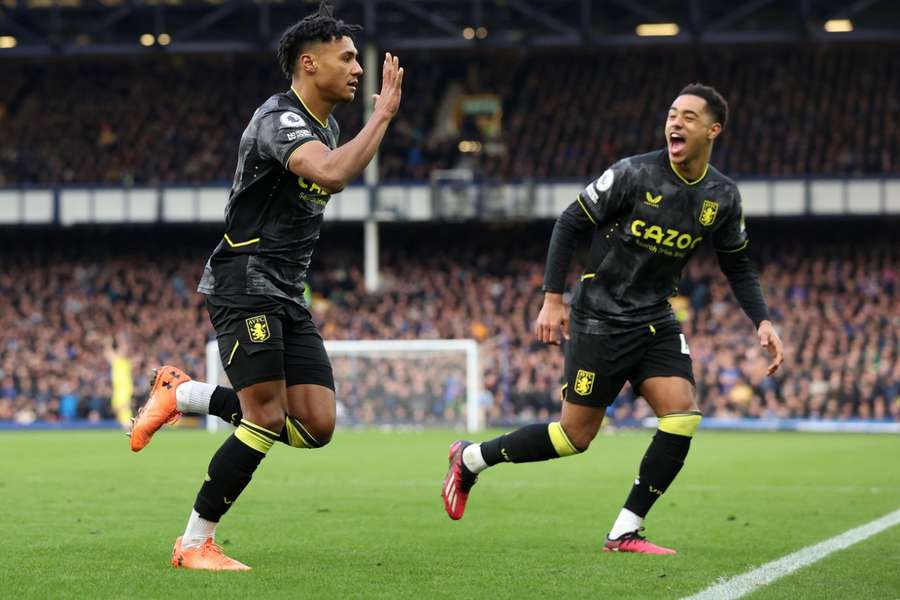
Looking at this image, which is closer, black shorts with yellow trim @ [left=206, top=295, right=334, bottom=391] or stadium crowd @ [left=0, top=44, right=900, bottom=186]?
black shorts with yellow trim @ [left=206, top=295, right=334, bottom=391]

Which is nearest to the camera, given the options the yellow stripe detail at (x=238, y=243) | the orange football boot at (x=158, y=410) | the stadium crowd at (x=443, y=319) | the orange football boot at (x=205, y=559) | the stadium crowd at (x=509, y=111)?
the orange football boot at (x=205, y=559)

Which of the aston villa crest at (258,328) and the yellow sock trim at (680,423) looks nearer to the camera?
the aston villa crest at (258,328)

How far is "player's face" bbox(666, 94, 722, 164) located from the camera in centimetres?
736

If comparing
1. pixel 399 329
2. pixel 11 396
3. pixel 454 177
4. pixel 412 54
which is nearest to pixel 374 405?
pixel 399 329

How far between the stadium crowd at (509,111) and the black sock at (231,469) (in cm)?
3392

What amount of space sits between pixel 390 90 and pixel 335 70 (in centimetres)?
59

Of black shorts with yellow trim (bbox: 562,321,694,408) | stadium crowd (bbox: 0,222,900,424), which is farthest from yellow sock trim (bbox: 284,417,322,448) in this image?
stadium crowd (bbox: 0,222,900,424)

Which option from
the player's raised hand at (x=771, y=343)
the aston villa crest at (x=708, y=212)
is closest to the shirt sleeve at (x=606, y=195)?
the aston villa crest at (x=708, y=212)

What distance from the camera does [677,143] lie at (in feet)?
24.2

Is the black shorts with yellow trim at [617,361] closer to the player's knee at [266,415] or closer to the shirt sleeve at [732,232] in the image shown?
the shirt sleeve at [732,232]

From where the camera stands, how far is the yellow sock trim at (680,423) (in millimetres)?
7484

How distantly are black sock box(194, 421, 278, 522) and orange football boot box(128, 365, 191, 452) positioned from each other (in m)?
0.95

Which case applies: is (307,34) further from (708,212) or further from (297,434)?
(708,212)

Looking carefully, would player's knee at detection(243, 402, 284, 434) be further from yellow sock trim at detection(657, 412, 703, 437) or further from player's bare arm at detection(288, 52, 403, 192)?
yellow sock trim at detection(657, 412, 703, 437)
